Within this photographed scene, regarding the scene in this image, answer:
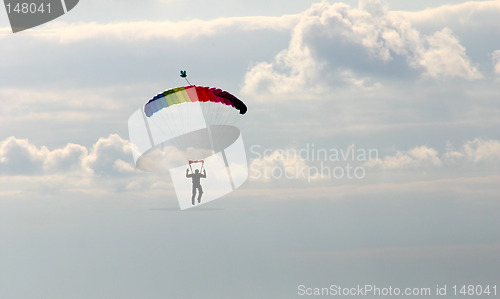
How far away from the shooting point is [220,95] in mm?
55062

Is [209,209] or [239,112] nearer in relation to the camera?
[209,209]

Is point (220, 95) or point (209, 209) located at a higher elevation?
point (220, 95)

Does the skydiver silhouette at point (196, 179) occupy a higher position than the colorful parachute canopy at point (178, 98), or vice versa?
the colorful parachute canopy at point (178, 98)

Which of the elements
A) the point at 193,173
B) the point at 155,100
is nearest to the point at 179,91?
the point at 155,100

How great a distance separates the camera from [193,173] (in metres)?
55.7

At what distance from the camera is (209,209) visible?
5250 centimetres

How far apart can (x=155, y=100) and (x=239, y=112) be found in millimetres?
5690

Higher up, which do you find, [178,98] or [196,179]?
[178,98]

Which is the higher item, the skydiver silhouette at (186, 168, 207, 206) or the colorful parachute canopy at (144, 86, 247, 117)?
the colorful parachute canopy at (144, 86, 247, 117)

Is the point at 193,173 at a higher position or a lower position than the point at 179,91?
lower

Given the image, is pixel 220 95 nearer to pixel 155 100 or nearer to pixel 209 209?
pixel 155 100

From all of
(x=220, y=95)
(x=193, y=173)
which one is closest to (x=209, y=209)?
(x=193, y=173)

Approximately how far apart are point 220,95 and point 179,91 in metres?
2.67

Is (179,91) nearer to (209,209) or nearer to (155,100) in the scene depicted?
(155,100)
